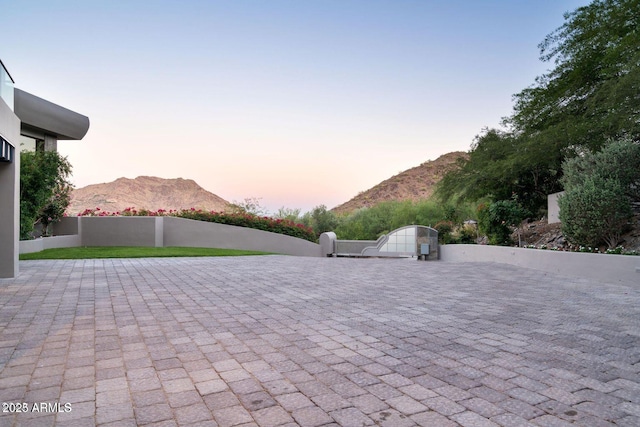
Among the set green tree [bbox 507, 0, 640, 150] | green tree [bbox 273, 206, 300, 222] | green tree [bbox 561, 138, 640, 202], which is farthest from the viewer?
green tree [bbox 273, 206, 300, 222]

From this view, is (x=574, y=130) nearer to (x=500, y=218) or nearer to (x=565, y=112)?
(x=565, y=112)

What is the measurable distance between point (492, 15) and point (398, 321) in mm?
13992

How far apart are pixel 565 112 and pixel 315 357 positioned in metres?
15.2

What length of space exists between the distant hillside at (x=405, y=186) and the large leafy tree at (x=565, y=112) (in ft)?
112

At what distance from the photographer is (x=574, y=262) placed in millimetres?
9547

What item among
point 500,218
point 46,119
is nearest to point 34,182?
point 46,119

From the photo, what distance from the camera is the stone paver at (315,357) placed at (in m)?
2.46

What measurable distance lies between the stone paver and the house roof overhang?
10.9 m

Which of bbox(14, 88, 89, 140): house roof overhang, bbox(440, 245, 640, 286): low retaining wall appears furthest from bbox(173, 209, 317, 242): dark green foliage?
bbox(440, 245, 640, 286): low retaining wall

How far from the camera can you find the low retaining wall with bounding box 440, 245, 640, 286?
8195 millimetres

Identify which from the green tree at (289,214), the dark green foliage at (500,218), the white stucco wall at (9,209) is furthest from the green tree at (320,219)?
the white stucco wall at (9,209)

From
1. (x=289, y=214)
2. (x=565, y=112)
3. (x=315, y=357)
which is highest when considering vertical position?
(x=565, y=112)

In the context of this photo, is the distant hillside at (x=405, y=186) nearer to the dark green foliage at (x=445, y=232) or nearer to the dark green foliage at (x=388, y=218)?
the dark green foliage at (x=388, y=218)

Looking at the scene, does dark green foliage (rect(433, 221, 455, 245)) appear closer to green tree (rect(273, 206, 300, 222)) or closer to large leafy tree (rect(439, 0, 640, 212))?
large leafy tree (rect(439, 0, 640, 212))
